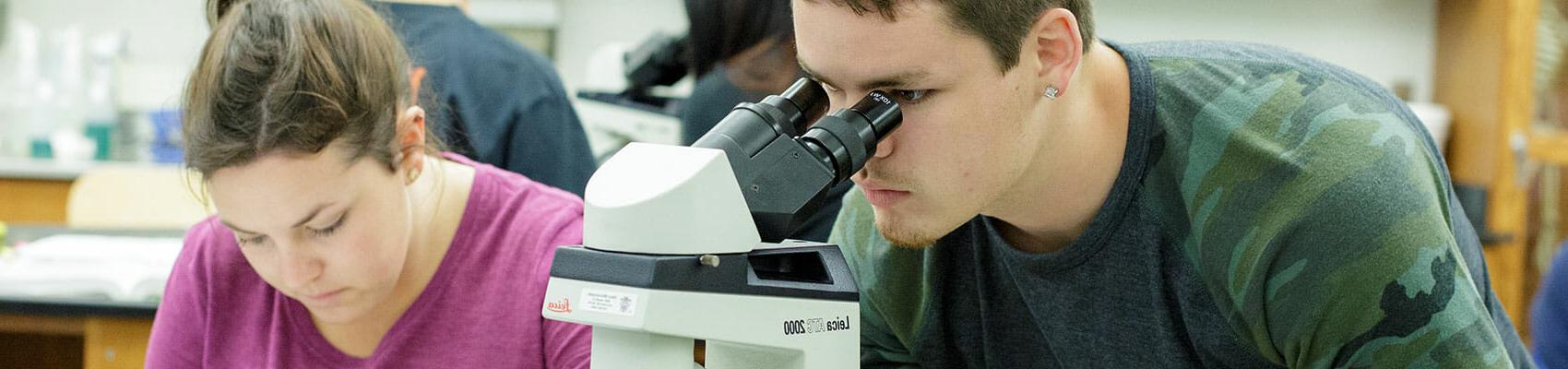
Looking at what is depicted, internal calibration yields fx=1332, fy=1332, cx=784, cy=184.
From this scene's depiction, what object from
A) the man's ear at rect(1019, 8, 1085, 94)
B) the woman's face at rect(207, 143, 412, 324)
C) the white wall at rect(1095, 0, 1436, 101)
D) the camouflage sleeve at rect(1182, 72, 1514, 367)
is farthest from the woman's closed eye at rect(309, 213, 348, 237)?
the white wall at rect(1095, 0, 1436, 101)

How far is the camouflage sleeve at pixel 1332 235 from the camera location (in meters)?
1.01

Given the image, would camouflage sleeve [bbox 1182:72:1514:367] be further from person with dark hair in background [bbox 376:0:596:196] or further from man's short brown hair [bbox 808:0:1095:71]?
person with dark hair in background [bbox 376:0:596:196]

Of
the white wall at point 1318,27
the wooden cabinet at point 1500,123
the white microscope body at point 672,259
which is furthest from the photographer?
the white wall at point 1318,27

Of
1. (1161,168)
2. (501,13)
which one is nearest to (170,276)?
(1161,168)

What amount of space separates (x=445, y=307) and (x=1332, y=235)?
0.89 meters

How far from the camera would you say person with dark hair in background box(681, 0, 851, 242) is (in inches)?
75.8

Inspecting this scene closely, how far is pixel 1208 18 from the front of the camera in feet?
13.3

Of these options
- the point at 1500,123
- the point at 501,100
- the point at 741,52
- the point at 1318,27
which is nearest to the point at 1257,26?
the point at 1318,27

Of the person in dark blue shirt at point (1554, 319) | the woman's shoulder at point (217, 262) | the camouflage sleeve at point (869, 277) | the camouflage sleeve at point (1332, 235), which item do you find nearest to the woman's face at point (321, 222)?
the woman's shoulder at point (217, 262)

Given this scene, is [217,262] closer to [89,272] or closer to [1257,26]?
[89,272]

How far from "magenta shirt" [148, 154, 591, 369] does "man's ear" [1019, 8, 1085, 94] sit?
21.4 inches

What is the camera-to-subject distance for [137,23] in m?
4.38

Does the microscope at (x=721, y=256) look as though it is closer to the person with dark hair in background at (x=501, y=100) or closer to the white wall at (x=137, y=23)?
the person with dark hair in background at (x=501, y=100)

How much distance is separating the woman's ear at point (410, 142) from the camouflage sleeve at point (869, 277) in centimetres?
46
